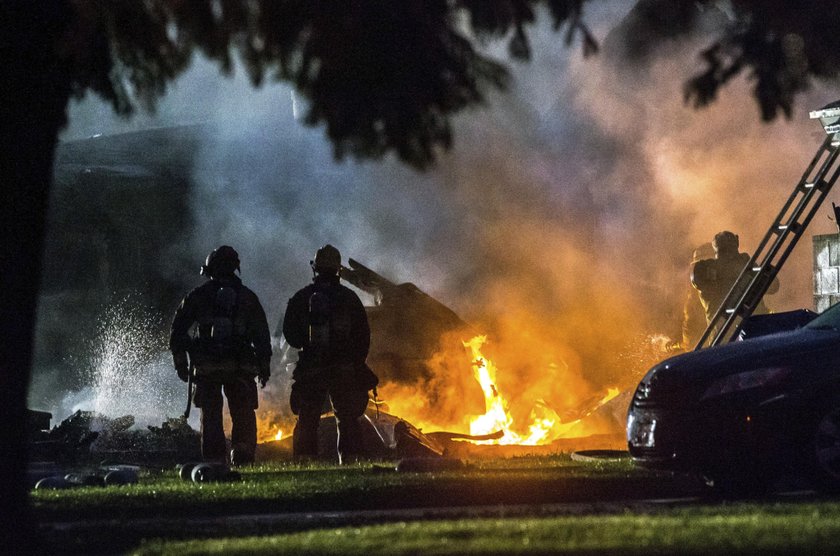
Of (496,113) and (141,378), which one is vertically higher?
(496,113)

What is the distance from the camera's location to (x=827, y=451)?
945 cm

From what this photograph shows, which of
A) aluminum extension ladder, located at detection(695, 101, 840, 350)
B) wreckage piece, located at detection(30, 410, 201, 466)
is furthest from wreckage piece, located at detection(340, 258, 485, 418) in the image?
aluminum extension ladder, located at detection(695, 101, 840, 350)

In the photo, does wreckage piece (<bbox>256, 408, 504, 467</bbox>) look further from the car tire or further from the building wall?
the car tire

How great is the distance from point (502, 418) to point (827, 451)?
916 centimetres

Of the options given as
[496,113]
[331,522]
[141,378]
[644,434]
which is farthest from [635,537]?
[141,378]

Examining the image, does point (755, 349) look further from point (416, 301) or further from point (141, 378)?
→ point (141, 378)

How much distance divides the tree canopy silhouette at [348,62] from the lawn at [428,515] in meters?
1.25

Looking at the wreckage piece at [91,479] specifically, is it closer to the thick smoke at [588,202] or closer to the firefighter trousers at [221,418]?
the firefighter trousers at [221,418]

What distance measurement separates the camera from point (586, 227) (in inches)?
1011

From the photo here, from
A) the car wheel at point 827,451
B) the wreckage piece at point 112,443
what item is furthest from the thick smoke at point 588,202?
the car wheel at point 827,451

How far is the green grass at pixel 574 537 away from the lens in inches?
247

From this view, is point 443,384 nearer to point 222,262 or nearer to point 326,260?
point 326,260

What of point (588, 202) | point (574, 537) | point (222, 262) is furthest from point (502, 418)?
point (574, 537)

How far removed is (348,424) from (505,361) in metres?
6.35
